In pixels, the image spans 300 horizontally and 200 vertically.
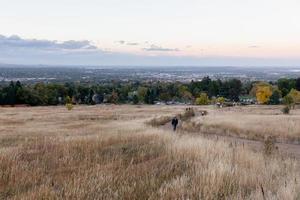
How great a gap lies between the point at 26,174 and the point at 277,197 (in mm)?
4176

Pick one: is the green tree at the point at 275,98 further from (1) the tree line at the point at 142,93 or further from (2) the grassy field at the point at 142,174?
(2) the grassy field at the point at 142,174

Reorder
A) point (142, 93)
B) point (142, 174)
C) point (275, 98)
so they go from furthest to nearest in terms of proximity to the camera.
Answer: point (142, 93) < point (275, 98) < point (142, 174)

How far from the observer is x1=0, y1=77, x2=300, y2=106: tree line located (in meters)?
118

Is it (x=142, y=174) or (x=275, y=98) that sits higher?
(x=142, y=174)

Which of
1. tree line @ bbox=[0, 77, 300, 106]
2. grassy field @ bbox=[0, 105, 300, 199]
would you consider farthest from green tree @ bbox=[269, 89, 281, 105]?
grassy field @ bbox=[0, 105, 300, 199]

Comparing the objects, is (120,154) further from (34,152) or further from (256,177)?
(256,177)

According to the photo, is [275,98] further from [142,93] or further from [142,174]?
[142,174]

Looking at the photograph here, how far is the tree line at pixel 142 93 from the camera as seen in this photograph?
118m

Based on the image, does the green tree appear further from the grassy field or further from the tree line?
the grassy field

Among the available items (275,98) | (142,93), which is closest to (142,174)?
(275,98)

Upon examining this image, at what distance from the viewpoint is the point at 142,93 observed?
14975 centimetres

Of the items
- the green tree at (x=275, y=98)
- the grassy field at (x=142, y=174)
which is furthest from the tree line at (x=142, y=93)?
the grassy field at (x=142, y=174)

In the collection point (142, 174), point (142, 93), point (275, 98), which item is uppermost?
point (142, 174)

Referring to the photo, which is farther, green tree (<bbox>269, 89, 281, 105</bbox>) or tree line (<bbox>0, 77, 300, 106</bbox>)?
green tree (<bbox>269, 89, 281, 105</bbox>)
